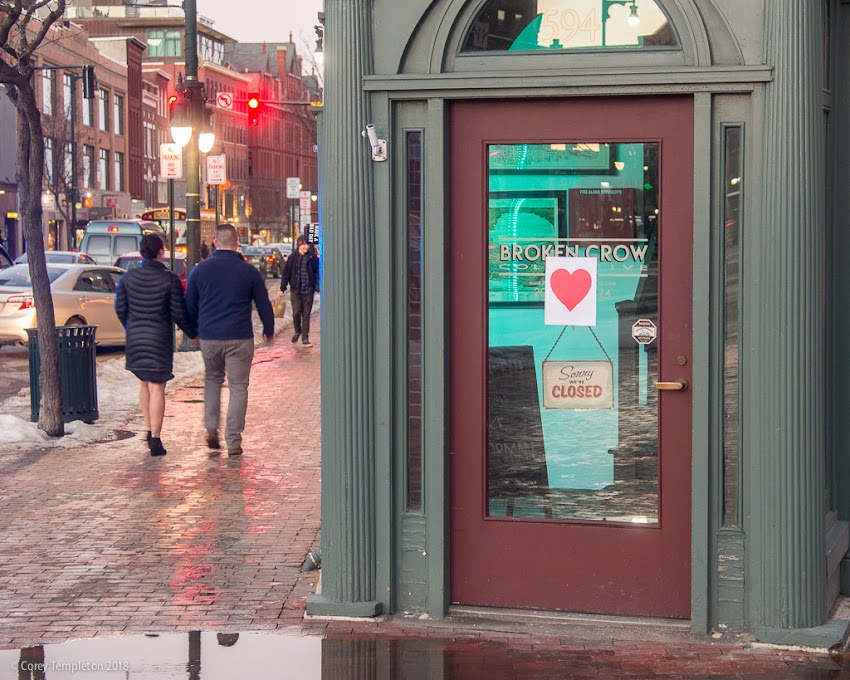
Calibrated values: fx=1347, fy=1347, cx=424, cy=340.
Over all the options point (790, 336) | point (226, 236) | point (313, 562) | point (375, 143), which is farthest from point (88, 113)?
point (790, 336)

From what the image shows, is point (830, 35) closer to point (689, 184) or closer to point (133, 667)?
point (689, 184)

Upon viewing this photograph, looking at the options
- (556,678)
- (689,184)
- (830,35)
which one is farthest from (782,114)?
(556,678)

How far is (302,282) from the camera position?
72.2 ft

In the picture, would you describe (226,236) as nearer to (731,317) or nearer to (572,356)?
(572,356)

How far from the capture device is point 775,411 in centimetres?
569

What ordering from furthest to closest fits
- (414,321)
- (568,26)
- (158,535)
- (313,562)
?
(158,535), (313,562), (414,321), (568,26)

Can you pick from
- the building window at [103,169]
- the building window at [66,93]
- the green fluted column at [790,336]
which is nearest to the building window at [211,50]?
the building window at [103,169]

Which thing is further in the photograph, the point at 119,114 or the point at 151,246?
the point at 119,114

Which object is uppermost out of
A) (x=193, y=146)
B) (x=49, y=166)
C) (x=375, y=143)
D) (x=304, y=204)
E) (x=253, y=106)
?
(x=49, y=166)

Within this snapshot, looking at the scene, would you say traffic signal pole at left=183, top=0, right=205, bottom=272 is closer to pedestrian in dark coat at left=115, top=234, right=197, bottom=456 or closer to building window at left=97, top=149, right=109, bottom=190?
pedestrian in dark coat at left=115, top=234, right=197, bottom=456

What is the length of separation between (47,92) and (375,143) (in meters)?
60.0

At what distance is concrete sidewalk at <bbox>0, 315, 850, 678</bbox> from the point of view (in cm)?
569

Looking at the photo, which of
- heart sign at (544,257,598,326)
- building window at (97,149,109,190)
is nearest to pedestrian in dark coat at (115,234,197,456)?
heart sign at (544,257,598,326)

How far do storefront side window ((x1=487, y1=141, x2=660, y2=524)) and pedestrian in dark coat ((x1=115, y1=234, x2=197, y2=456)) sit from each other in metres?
5.35
